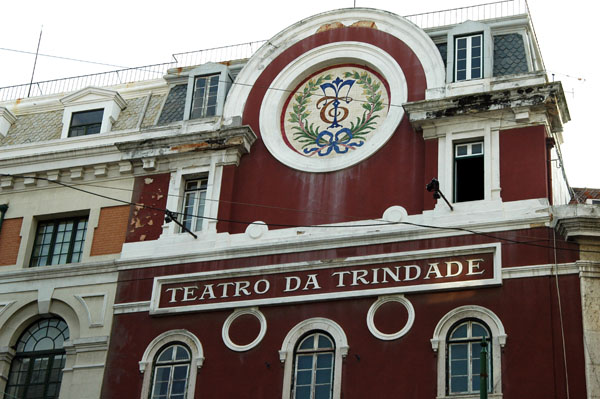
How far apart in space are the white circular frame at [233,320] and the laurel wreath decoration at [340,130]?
16.9ft

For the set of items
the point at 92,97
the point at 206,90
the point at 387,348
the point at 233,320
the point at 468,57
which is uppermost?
the point at 92,97

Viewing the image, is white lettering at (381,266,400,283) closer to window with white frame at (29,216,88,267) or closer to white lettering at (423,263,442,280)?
white lettering at (423,263,442,280)

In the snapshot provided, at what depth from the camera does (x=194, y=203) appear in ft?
108

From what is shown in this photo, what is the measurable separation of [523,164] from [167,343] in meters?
10.9

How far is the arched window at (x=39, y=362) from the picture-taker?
104ft

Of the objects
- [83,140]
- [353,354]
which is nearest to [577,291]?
[353,354]

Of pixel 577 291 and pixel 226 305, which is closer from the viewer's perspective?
pixel 577 291

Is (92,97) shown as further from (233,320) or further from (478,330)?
(478,330)

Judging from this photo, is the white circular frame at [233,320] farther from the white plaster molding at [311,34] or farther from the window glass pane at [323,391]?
the white plaster molding at [311,34]

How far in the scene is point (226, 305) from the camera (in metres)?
30.6

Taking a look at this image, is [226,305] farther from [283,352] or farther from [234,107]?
[234,107]

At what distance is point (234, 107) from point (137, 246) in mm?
5209

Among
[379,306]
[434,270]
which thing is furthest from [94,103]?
[434,270]

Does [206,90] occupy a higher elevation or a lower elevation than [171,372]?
higher
